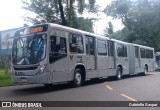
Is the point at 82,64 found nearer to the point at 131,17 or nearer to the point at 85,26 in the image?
the point at 85,26

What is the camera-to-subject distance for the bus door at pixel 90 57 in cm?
1671

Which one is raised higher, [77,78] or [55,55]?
[55,55]

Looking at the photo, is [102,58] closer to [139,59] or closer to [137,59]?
[137,59]

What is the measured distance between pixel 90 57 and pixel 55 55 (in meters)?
3.92

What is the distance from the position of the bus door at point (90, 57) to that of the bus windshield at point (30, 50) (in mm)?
4098

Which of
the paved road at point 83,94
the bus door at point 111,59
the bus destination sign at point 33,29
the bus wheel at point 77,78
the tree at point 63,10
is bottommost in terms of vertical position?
the paved road at point 83,94

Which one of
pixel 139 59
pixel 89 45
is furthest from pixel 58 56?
pixel 139 59

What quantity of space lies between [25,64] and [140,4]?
45279 millimetres

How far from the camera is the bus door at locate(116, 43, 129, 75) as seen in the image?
22.2 m

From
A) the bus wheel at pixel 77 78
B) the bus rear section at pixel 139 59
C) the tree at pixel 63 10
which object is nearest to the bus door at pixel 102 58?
the bus wheel at pixel 77 78

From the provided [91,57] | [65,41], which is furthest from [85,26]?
[65,41]

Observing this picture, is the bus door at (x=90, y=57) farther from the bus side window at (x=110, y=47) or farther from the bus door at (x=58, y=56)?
the bus side window at (x=110, y=47)

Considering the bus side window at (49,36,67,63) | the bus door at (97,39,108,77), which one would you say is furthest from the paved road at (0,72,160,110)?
the bus door at (97,39,108,77)

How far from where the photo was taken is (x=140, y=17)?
5341cm
